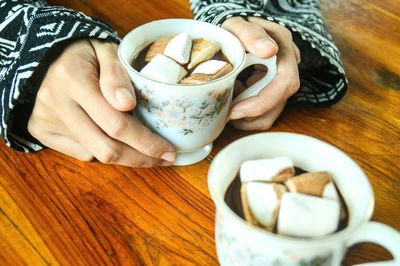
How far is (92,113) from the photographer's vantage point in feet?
1.79

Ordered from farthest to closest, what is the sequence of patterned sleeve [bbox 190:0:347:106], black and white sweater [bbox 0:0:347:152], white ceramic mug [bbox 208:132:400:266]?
patterned sleeve [bbox 190:0:347:106] < black and white sweater [bbox 0:0:347:152] < white ceramic mug [bbox 208:132:400:266]

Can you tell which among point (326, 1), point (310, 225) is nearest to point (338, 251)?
point (310, 225)

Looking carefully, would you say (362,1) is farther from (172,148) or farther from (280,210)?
(280,210)

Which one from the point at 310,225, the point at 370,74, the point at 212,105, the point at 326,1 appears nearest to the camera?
the point at 310,225

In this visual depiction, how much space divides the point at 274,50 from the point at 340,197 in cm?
25

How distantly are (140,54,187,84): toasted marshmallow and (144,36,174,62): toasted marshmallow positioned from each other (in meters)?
0.02

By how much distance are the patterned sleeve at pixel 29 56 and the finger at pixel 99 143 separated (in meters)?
0.07

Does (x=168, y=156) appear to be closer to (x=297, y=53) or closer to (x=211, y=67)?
(x=211, y=67)

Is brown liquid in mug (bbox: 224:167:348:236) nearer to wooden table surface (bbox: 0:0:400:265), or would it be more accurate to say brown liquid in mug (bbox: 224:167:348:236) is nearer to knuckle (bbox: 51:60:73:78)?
wooden table surface (bbox: 0:0:400:265)

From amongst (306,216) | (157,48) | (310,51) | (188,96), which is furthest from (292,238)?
(310,51)

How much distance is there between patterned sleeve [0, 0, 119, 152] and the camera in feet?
1.90

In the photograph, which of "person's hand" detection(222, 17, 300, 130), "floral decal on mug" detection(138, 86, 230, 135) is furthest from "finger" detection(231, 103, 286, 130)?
"floral decal on mug" detection(138, 86, 230, 135)

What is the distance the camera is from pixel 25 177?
1.84 feet

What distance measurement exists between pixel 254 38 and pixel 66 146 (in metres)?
0.28
